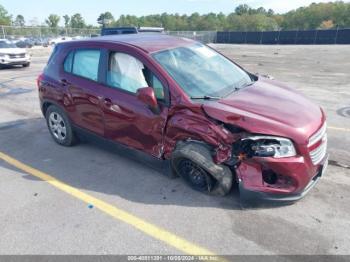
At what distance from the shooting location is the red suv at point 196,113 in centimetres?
304

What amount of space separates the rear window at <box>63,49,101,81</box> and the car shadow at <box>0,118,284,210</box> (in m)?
1.00

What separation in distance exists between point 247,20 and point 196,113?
343 ft

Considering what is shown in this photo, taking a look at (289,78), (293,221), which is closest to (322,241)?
(293,221)

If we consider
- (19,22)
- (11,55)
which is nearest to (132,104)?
(11,55)

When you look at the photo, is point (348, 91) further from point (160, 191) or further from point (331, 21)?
point (331, 21)

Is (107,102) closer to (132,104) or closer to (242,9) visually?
(132,104)

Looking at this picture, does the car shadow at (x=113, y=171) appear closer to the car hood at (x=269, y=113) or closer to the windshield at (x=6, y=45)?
the car hood at (x=269, y=113)

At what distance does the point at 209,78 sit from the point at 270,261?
2191 millimetres

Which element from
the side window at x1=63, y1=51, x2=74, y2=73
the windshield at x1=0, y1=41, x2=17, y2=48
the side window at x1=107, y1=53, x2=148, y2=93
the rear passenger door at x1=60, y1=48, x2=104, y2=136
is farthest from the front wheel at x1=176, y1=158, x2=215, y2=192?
the windshield at x1=0, y1=41, x2=17, y2=48

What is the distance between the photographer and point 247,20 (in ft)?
325

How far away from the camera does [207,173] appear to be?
339 centimetres

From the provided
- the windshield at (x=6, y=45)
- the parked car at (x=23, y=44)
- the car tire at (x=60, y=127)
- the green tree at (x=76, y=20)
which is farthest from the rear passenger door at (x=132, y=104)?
the green tree at (x=76, y=20)

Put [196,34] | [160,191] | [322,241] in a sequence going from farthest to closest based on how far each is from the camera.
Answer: [196,34] → [160,191] → [322,241]

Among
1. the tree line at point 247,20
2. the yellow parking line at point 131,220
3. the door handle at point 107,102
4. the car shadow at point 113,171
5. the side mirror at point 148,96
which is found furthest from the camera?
the tree line at point 247,20
